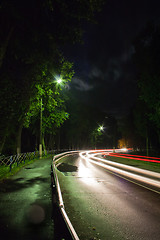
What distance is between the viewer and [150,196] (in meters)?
7.43

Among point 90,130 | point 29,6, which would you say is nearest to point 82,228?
point 29,6

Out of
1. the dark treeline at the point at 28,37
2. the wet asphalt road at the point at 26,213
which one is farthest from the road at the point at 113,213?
the dark treeline at the point at 28,37

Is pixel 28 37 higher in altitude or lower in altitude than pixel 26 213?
higher

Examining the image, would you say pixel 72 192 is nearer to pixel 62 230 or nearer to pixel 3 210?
pixel 3 210

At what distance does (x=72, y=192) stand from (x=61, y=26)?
980 centimetres

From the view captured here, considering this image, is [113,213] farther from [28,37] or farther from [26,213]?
[28,37]

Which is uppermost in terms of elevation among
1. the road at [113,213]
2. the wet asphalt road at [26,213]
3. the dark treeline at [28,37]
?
the dark treeline at [28,37]

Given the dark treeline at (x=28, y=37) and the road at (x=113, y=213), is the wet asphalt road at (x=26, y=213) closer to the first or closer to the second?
the road at (x=113, y=213)

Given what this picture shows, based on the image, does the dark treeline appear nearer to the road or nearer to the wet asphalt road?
the wet asphalt road

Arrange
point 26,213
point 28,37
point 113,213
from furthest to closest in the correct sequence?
point 28,37, point 113,213, point 26,213

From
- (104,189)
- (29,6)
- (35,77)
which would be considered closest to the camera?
(104,189)

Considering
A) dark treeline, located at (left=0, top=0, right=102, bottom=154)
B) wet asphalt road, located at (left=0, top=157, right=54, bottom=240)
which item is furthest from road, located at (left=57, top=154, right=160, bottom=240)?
dark treeline, located at (left=0, top=0, right=102, bottom=154)

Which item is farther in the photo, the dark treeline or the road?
the dark treeline

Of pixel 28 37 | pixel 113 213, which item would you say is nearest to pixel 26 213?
pixel 113 213
